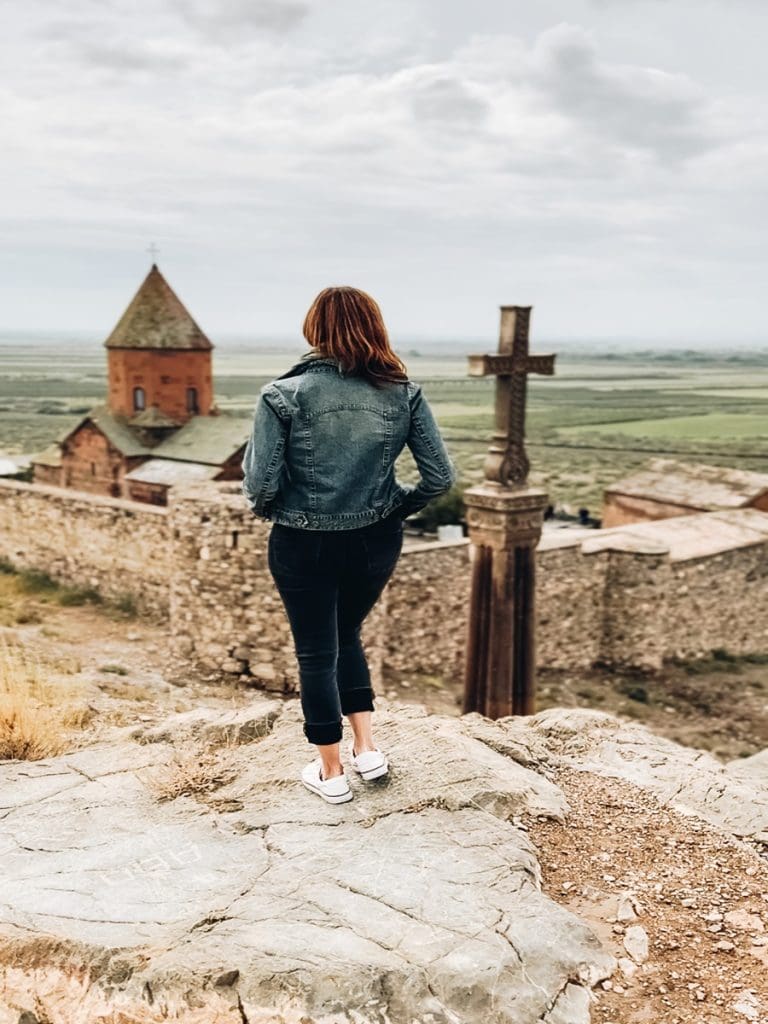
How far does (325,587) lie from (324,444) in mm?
511

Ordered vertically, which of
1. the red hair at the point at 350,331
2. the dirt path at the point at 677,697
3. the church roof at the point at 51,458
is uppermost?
the red hair at the point at 350,331

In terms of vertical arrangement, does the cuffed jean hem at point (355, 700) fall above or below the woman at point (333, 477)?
below

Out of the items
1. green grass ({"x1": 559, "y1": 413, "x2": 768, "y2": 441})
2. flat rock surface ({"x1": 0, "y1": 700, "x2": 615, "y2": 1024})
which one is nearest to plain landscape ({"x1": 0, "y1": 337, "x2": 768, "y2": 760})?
green grass ({"x1": 559, "y1": 413, "x2": 768, "y2": 441})

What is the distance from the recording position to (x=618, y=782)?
3.74 meters

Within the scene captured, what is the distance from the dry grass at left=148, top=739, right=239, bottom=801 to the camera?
3.32 meters

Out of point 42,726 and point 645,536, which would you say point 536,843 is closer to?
point 42,726

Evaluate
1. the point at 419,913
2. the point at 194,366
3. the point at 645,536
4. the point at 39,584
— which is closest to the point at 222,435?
the point at 194,366

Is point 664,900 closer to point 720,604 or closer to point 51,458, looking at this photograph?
point 720,604

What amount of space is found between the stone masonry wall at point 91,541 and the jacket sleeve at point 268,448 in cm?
1103

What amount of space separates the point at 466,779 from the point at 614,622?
12588mm

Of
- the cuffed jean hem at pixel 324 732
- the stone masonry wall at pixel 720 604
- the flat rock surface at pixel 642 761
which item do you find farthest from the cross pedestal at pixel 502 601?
the stone masonry wall at pixel 720 604

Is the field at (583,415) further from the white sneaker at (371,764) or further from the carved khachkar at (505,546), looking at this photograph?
the white sneaker at (371,764)

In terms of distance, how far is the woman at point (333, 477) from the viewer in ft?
9.61

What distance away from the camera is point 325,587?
3.11m
